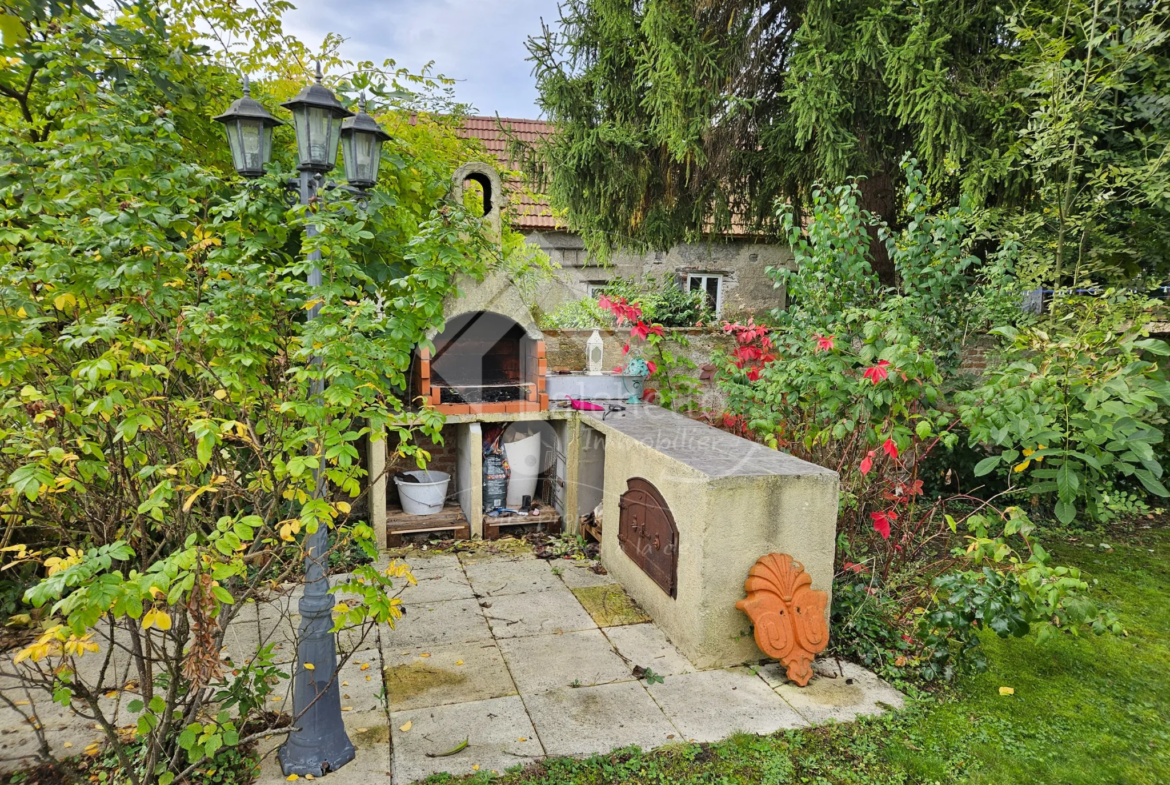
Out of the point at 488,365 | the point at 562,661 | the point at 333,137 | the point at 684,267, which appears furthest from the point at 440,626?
the point at 684,267

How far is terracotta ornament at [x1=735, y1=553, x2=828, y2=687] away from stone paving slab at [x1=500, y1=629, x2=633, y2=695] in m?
0.79

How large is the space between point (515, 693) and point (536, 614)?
946 mm

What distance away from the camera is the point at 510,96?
341 inches

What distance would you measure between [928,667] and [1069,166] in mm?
4423

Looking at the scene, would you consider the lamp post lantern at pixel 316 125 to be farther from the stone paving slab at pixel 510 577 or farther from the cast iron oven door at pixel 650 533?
the stone paving slab at pixel 510 577

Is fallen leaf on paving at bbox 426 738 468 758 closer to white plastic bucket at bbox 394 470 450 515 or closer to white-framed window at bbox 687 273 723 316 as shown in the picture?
white plastic bucket at bbox 394 470 450 515

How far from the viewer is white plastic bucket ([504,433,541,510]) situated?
602 centimetres

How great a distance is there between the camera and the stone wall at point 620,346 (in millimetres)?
6637

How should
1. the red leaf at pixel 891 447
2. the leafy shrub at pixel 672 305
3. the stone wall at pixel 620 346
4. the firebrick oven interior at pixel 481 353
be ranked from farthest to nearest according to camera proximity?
the leafy shrub at pixel 672 305 → the stone wall at pixel 620 346 → the firebrick oven interior at pixel 481 353 → the red leaf at pixel 891 447

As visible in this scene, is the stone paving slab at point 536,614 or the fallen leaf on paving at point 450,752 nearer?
the fallen leaf on paving at point 450,752

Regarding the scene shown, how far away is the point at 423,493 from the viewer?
581 centimetres

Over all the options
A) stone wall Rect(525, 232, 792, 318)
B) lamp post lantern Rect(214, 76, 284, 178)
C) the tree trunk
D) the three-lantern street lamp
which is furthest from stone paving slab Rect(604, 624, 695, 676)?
stone wall Rect(525, 232, 792, 318)

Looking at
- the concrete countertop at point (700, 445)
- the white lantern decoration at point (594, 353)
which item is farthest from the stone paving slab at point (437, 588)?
the white lantern decoration at point (594, 353)

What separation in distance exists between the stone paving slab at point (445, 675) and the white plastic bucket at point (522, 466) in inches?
86.4
